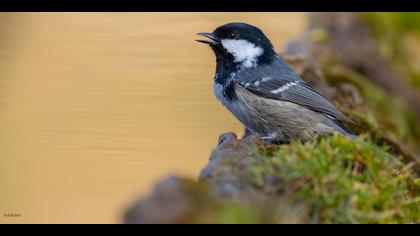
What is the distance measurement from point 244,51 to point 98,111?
166 centimetres

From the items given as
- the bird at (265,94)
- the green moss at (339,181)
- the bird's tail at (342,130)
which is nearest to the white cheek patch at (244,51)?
the bird at (265,94)

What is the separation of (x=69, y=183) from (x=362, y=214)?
2302mm

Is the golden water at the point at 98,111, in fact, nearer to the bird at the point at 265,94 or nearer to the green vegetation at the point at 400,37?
the bird at the point at 265,94

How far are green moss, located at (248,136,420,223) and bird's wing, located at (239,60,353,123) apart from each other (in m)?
1.68

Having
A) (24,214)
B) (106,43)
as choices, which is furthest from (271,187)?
(106,43)

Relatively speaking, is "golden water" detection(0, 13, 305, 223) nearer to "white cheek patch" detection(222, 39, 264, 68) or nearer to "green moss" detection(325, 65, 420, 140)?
"white cheek patch" detection(222, 39, 264, 68)

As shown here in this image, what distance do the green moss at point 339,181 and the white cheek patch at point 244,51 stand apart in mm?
2018

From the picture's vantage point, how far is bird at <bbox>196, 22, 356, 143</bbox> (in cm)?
491

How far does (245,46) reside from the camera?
5180 mm

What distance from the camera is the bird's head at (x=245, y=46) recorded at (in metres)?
5.16

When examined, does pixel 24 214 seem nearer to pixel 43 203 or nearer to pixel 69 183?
pixel 43 203

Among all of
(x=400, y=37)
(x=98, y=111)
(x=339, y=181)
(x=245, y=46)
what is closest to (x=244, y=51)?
(x=245, y=46)

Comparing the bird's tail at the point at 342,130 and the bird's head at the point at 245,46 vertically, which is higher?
the bird's head at the point at 245,46
